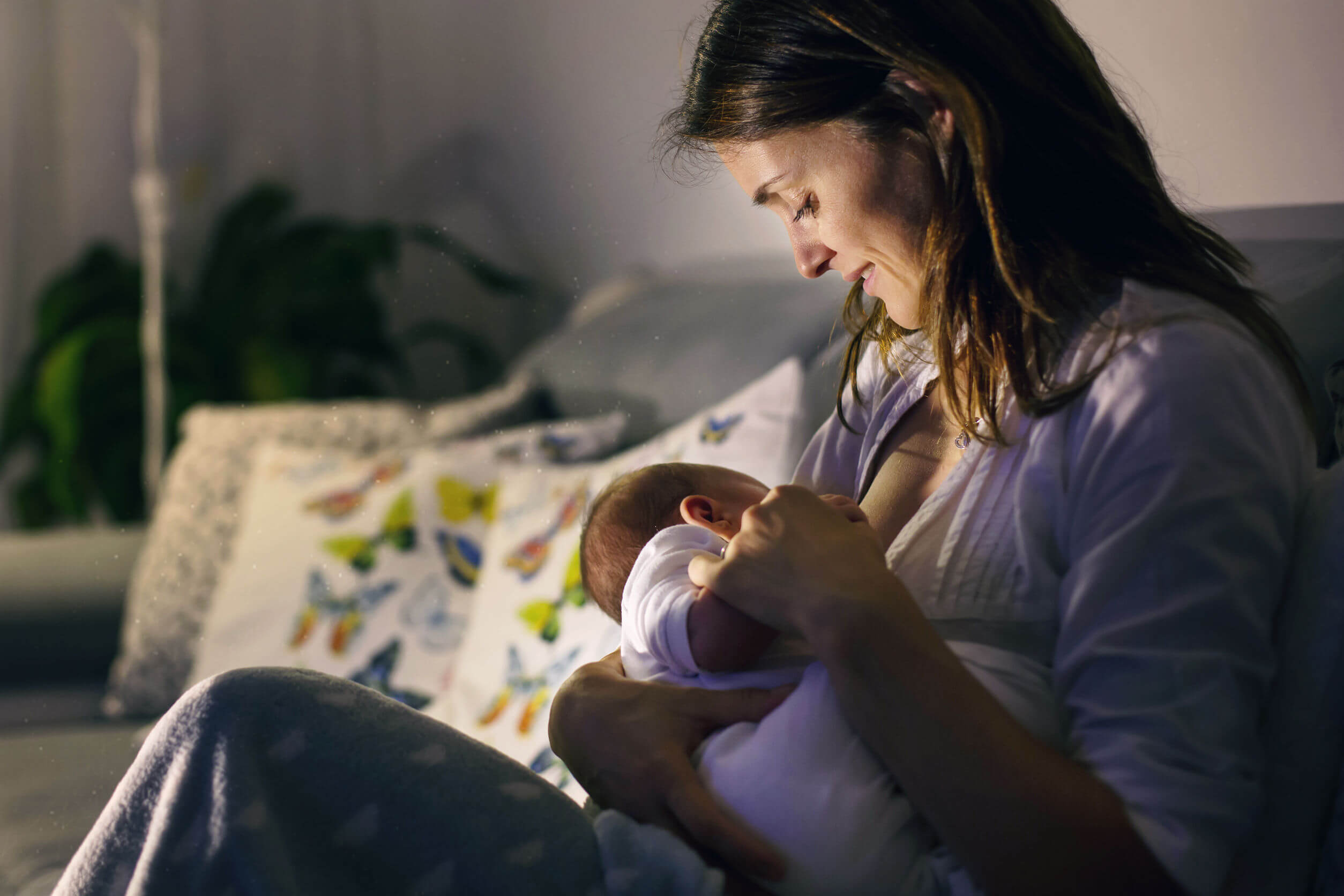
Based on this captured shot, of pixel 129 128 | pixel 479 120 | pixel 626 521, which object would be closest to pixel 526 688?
pixel 626 521

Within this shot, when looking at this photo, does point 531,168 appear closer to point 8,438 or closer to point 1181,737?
point 1181,737

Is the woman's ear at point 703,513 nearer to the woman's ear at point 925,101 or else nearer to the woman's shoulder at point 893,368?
the woman's shoulder at point 893,368

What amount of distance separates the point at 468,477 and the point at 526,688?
391mm

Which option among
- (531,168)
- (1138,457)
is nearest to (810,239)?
(1138,457)

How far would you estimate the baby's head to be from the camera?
0.73 metres

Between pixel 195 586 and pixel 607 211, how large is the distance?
0.74 metres

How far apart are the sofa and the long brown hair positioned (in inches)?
6.6

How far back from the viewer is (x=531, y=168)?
125 cm

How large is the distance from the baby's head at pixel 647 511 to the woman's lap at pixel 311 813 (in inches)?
9.1

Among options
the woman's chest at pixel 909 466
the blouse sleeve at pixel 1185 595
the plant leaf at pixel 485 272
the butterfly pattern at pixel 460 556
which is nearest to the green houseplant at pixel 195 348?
the plant leaf at pixel 485 272

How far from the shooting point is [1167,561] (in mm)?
483

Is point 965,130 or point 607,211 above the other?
point 965,130

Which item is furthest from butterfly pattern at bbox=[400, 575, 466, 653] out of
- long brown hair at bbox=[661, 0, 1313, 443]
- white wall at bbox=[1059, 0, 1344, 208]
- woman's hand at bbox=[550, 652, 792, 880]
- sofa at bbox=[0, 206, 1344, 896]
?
white wall at bbox=[1059, 0, 1344, 208]

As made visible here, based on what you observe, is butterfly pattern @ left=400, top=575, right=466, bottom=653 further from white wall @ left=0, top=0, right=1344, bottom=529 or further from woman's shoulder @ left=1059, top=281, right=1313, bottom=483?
woman's shoulder @ left=1059, top=281, right=1313, bottom=483
